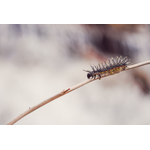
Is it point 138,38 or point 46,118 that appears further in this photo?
point 138,38

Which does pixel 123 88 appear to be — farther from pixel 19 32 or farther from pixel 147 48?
pixel 19 32

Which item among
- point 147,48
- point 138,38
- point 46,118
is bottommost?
point 46,118

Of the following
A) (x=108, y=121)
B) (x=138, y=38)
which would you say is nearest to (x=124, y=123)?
(x=108, y=121)
